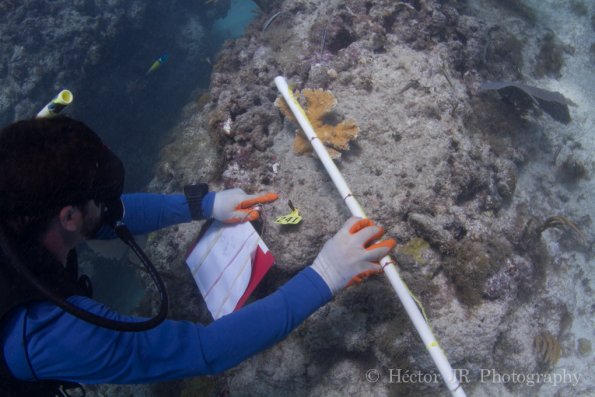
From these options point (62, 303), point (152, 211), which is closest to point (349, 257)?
point (62, 303)

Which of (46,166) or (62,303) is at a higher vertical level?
(46,166)

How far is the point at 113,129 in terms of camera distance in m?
10.1

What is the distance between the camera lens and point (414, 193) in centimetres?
346

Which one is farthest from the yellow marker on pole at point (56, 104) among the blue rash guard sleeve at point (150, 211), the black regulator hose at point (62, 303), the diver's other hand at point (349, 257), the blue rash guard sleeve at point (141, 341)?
the diver's other hand at point (349, 257)

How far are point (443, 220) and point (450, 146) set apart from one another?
2.76 ft

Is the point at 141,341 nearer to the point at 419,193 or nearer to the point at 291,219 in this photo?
the point at 291,219

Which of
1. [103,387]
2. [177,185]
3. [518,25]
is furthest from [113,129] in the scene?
[518,25]

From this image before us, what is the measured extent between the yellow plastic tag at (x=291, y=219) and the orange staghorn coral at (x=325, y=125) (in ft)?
2.41

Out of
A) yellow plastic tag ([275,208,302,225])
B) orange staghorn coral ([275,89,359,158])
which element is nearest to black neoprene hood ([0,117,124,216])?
yellow plastic tag ([275,208,302,225])

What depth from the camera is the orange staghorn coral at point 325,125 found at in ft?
12.3

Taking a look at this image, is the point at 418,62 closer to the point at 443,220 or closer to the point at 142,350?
the point at 443,220

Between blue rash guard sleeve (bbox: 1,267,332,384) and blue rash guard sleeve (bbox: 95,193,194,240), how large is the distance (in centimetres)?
149

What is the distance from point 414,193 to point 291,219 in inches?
48.1

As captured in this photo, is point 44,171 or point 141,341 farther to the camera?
point 141,341
